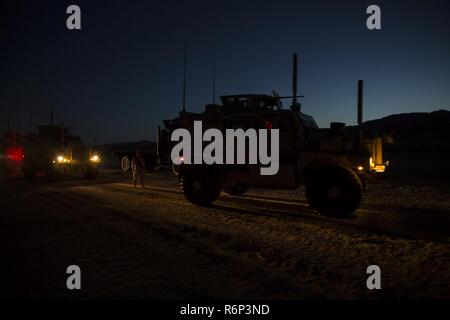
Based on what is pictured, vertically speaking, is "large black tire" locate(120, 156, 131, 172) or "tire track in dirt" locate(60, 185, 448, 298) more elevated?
"large black tire" locate(120, 156, 131, 172)

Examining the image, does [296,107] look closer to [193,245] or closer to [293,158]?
[293,158]

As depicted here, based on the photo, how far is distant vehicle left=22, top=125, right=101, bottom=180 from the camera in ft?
50.5

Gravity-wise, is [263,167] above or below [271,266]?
above

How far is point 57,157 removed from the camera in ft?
50.6

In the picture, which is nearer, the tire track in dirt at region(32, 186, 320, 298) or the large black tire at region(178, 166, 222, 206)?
the tire track in dirt at region(32, 186, 320, 298)

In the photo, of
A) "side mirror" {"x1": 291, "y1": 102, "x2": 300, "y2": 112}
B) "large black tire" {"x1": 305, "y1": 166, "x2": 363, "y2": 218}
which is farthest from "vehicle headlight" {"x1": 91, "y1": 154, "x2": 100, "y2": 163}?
"large black tire" {"x1": 305, "y1": 166, "x2": 363, "y2": 218}

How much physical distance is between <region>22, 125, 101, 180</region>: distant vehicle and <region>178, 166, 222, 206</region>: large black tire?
29.0 feet

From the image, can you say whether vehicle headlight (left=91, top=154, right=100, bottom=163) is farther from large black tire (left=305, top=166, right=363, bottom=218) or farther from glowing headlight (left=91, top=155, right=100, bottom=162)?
large black tire (left=305, top=166, right=363, bottom=218)

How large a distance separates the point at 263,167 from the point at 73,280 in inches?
Result: 200

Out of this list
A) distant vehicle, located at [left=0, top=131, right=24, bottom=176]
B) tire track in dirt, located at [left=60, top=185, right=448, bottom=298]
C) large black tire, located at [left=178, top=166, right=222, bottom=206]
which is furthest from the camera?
distant vehicle, located at [left=0, top=131, right=24, bottom=176]

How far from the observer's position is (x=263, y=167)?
791 centimetres

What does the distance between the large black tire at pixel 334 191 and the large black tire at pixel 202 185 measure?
2.48 meters
